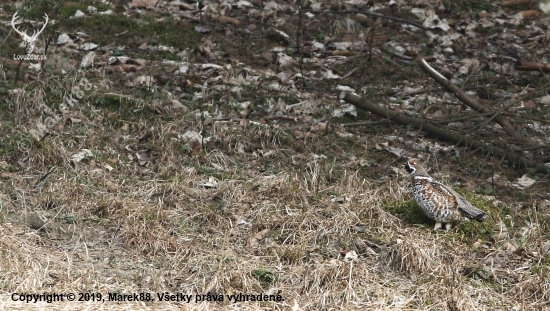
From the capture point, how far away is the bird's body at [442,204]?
6344mm

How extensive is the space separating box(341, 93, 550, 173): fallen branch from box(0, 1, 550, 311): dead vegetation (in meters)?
0.09

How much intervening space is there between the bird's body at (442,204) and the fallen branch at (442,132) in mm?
1601

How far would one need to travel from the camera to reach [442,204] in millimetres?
6336

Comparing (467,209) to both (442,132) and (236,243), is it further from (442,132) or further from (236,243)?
(442,132)

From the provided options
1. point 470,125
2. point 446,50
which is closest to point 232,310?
point 470,125

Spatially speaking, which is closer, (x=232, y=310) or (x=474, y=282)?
(x=232, y=310)

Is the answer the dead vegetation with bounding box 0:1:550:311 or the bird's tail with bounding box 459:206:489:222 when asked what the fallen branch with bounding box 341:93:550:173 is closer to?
the dead vegetation with bounding box 0:1:550:311

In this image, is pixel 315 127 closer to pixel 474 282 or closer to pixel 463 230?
pixel 463 230

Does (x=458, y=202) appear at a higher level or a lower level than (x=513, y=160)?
higher

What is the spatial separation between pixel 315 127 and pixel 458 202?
223 centimetres

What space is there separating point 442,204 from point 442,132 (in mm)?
2002

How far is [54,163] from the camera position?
7.17m

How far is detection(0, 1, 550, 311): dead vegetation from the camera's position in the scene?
18.9 ft

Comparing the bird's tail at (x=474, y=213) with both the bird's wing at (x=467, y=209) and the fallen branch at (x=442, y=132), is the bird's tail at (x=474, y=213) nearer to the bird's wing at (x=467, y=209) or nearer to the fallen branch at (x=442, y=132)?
the bird's wing at (x=467, y=209)
